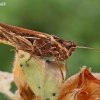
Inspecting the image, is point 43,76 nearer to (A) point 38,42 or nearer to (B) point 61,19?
(A) point 38,42

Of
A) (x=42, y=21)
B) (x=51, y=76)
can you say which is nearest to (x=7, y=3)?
(x=42, y=21)

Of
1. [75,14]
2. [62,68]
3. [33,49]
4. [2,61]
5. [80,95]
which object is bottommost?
[80,95]

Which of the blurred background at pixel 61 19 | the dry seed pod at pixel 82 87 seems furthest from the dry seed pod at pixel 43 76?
the blurred background at pixel 61 19

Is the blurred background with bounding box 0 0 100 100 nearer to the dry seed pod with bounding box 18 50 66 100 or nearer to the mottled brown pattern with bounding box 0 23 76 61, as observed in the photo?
the mottled brown pattern with bounding box 0 23 76 61

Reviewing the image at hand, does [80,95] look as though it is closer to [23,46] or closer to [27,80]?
[27,80]

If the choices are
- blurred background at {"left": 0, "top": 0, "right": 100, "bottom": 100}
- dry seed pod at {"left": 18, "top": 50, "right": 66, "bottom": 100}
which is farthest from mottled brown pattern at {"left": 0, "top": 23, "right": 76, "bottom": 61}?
blurred background at {"left": 0, "top": 0, "right": 100, "bottom": 100}

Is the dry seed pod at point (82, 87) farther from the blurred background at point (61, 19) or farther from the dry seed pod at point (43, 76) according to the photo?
the blurred background at point (61, 19)

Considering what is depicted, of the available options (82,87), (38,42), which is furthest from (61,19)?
(82,87)
